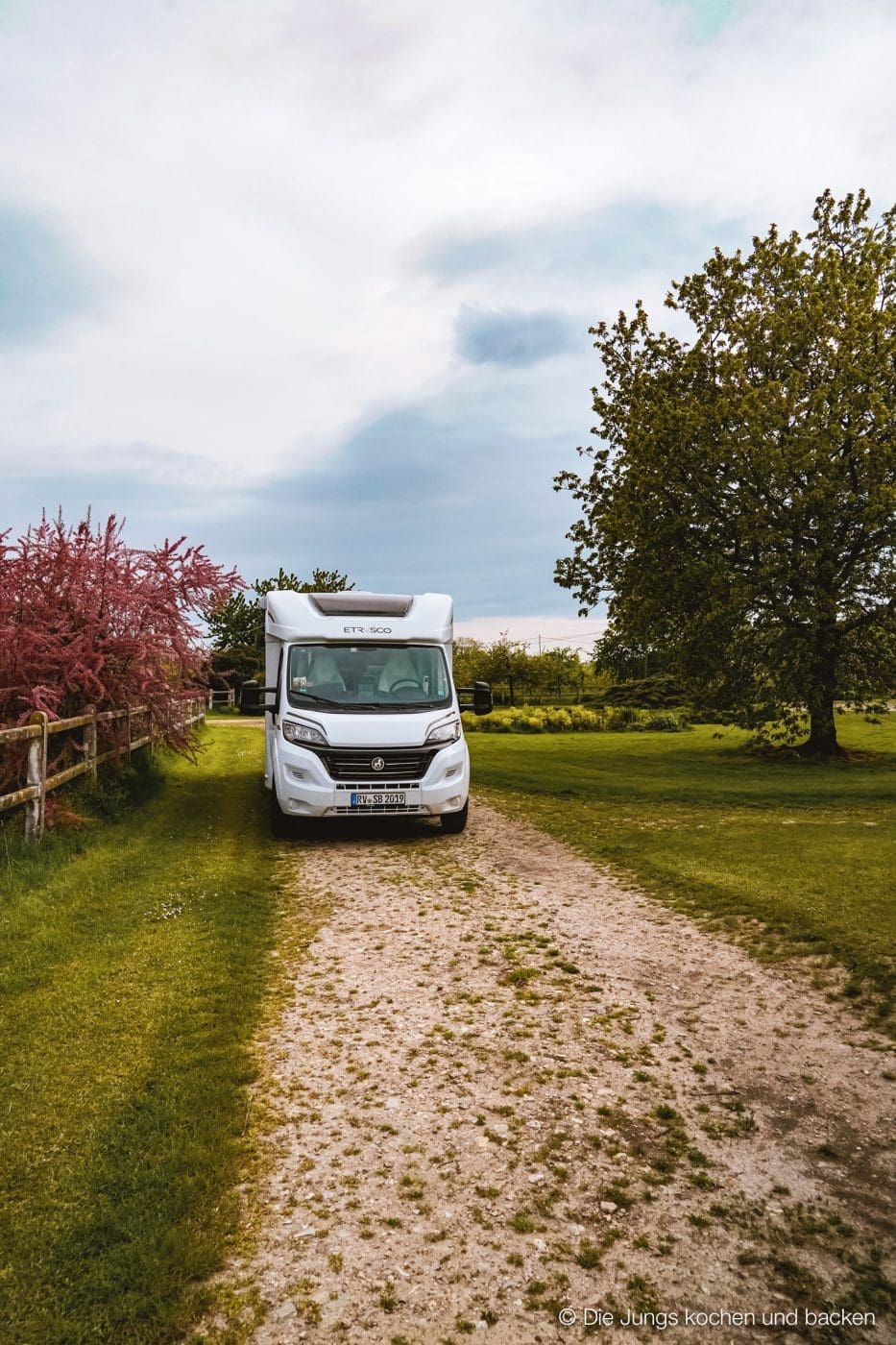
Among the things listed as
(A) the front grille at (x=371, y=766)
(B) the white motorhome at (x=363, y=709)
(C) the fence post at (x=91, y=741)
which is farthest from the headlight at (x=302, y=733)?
(C) the fence post at (x=91, y=741)

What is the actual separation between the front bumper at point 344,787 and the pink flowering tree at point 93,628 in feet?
9.55

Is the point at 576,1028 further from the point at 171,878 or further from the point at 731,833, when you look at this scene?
the point at 731,833

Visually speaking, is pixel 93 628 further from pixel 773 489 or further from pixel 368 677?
pixel 773 489

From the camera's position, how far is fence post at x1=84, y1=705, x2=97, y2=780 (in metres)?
11.6

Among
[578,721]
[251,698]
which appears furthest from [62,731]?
[578,721]

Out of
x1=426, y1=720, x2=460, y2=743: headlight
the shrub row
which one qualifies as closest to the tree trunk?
the shrub row

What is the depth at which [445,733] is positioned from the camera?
1068cm

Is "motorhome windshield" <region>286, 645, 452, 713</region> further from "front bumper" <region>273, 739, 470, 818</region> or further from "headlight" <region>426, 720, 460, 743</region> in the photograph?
"front bumper" <region>273, 739, 470, 818</region>

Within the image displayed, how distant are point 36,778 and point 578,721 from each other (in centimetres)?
A: 2538

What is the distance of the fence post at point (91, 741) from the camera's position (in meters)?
11.6

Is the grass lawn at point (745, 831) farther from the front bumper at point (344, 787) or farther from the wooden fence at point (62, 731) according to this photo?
the wooden fence at point (62, 731)

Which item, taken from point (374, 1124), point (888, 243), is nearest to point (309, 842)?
point (374, 1124)

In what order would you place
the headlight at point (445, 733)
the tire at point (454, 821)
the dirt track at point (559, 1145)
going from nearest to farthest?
the dirt track at point (559, 1145) → the headlight at point (445, 733) → the tire at point (454, 821)

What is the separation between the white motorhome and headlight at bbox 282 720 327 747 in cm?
1
